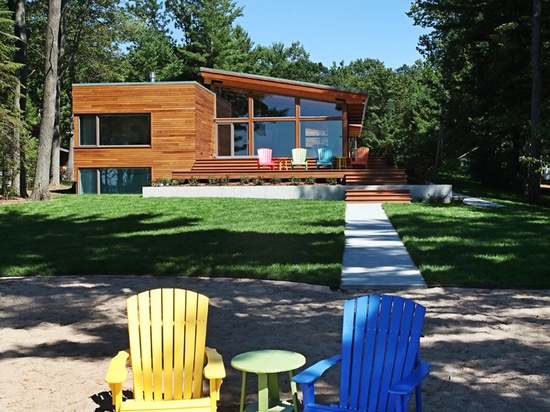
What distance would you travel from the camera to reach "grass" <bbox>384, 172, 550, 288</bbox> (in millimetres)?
8219

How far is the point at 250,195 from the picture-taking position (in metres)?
21.0

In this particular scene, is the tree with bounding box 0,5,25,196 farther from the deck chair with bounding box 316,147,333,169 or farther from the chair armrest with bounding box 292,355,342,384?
the chair armrest with bounding box 292,355,342,384

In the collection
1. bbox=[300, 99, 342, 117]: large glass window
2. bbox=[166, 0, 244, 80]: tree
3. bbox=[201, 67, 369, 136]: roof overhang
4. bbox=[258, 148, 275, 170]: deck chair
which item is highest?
bbox=[166, 0, 244, 80]: tree

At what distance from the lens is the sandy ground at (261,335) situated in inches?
170

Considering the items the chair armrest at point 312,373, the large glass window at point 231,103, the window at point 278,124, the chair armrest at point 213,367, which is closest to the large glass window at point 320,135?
the window at point 278,124

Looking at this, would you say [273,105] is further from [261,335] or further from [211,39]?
[211,39]

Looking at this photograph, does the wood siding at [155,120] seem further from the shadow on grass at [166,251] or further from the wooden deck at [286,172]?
the shadow on grass at [166,251]

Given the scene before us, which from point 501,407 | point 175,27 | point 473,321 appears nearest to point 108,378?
point 501,407

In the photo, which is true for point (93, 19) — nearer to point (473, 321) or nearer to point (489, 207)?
point (489, 207)

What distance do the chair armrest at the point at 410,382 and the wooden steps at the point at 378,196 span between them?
53.3 feet

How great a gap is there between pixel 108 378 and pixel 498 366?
119 inches

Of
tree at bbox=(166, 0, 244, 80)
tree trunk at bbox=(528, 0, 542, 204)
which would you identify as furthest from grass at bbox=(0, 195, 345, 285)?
tree at bbox=(166, 0, 244, 80)

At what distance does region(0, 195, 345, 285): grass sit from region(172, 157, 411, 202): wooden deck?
2.47m

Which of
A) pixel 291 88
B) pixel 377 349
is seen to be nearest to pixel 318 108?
pixel 291 88
